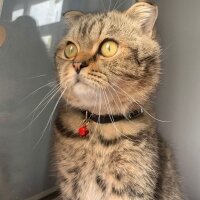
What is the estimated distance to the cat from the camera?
2.94 feet

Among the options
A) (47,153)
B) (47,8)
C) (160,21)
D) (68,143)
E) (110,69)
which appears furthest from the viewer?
(160,21)

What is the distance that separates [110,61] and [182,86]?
0.58 m

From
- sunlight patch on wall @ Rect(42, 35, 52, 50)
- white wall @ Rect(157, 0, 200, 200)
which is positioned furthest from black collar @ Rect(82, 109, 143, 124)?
white wall @ Rect(157, 0, 200, 200)

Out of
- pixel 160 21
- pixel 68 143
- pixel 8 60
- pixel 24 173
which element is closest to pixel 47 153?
pixel 24 173

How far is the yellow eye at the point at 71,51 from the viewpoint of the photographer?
3.19 ft

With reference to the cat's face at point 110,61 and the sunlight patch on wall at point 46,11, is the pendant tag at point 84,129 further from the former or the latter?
the sunlight patch on wall at point 46,11

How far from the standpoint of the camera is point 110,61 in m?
0.89

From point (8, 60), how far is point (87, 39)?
235mm

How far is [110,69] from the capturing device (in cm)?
88

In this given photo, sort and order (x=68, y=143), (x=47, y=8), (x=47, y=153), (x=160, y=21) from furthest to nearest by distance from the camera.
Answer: (x=160, y=21), (x=47, y=153), (x=47, y=8), (x=68, y=143)

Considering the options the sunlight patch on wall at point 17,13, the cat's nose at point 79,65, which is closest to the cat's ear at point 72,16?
the sunlight patch on wall at point 17,13

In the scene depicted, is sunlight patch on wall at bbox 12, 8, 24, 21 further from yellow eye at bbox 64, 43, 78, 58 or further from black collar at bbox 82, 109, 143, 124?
black collar at bbox 82, 109, 143, 124

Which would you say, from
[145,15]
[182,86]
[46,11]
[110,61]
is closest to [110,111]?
[110,61]

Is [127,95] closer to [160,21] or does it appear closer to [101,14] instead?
[101,14]
